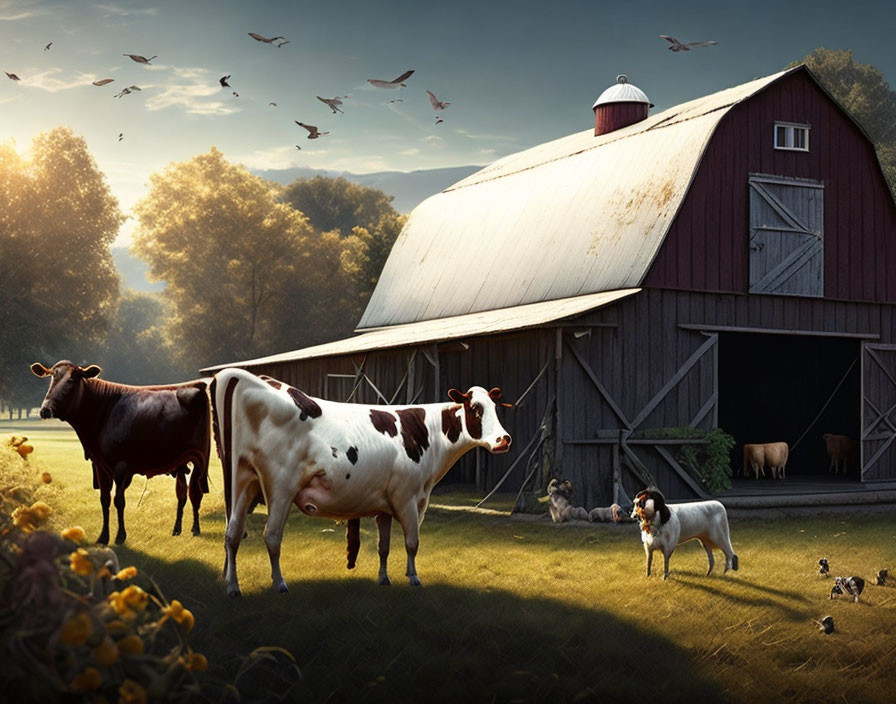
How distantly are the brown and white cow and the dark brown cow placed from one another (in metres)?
3.56

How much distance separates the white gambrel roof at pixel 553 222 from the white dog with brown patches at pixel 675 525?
7425 millimetres

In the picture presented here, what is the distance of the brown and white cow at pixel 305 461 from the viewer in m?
8.77

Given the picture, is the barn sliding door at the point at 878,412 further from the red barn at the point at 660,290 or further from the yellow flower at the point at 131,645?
the yellow flower at the point at 131,645

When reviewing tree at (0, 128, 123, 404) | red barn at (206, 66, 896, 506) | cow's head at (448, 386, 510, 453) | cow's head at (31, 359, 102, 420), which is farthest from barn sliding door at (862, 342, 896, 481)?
tree at (0, 128, 123, 404)

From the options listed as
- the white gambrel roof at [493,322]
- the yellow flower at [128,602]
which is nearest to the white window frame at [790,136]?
the white gambrel roof at [493,322]

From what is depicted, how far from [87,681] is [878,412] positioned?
1957cm

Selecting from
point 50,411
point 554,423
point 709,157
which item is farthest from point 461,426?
point 709,157

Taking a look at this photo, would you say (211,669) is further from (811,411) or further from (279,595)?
(811,411)

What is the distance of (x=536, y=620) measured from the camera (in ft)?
28.3

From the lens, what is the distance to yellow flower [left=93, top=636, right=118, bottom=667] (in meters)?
4.09

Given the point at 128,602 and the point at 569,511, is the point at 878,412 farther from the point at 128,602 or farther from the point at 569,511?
the point at 128,602

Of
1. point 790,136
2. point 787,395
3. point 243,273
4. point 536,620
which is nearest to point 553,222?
point 790,136

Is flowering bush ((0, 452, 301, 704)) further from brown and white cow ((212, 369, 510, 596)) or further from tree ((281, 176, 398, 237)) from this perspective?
tree ((281, 176, 398, 237))

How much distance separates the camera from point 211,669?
659 centimetres
